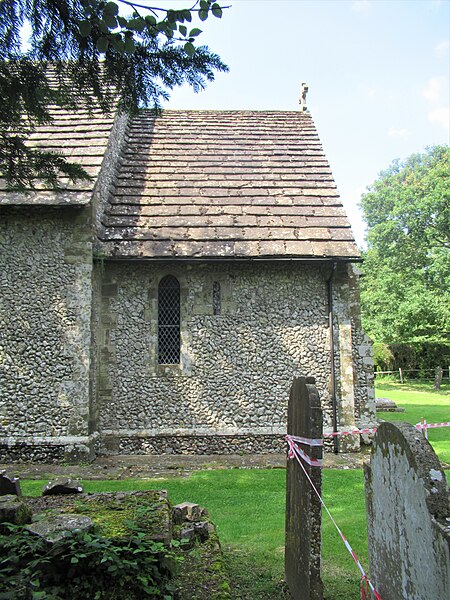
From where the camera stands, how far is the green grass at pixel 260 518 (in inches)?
162

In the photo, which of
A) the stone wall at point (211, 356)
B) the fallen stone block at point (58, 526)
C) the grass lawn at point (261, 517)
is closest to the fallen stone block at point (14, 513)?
the fallen stone block at point (58, 526)

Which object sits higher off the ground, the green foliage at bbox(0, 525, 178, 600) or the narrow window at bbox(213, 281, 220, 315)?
the narrow window at bbox(213, 281, 220, 315)

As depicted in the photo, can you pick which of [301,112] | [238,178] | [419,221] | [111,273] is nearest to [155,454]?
[111,273]

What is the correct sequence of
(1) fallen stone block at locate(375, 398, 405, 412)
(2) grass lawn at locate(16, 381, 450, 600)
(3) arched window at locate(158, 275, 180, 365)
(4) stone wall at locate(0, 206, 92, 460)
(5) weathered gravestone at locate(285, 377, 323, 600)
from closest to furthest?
(5) weathered gravestone at locate(285, 377, 323, 600), (2) grass lawn at locate(16, 381, 450, 600), (4) stone wall at locate(0, 206, 92, 460), (3) arched window at locate(158, 275, 180, 365), (1) fallen stone block at locate(375, 398, 405, 412)

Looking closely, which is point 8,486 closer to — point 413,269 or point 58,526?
point 58,526

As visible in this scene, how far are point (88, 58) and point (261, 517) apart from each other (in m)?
5.39

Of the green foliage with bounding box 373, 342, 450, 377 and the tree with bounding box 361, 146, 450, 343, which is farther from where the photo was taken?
the green foliage with bounding box 373, 342, 450, 377

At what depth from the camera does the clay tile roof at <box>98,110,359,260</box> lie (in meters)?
10.1

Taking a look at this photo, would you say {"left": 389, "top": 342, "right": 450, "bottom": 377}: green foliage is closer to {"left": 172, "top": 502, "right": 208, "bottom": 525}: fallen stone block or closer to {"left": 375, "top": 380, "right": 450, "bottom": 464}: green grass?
{"left": 375, "top": 380, "right": 450, "bottom": 464}: green grass

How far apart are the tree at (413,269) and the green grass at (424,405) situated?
2.74 metres

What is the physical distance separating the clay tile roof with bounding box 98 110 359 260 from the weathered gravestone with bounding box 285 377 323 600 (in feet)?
20.5

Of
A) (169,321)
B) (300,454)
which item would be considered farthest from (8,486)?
(169,321)

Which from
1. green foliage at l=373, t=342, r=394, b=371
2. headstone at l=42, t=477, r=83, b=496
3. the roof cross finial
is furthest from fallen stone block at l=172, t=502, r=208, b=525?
green foliage at l=373, t=342, r=394, b=371

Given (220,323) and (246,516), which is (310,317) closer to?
(220,323)
